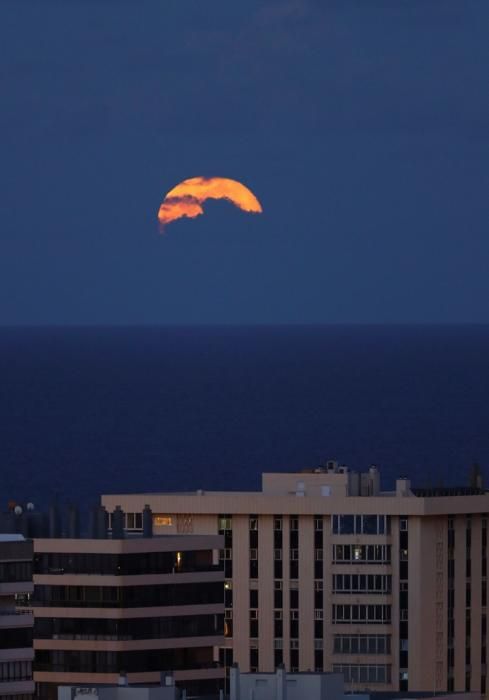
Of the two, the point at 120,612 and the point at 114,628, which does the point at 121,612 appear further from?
the point at 114,628

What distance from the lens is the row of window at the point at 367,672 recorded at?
10644cm

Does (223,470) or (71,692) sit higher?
(223,470)

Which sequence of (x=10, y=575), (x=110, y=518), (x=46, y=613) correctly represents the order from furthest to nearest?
(x=110, y=518)
(x=46, y=613)
(x=10, y=575)

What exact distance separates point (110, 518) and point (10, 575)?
20674mm

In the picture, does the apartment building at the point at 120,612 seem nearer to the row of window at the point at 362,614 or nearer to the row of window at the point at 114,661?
the row of window at the point at 114,661

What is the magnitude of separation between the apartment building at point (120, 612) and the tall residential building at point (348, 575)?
44.7 feet

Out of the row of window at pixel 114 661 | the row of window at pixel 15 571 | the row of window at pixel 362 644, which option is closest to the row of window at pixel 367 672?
the row of window at pixel 362 644

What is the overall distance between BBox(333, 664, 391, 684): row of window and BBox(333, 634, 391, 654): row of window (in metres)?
0.55

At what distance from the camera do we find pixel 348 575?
109312mm

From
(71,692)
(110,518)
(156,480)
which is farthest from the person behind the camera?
(156,480)

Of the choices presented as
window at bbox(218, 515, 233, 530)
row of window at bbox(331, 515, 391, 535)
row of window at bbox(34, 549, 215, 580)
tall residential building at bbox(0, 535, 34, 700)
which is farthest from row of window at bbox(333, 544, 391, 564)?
tall residential building at bbox(0, 535, 34, 700)

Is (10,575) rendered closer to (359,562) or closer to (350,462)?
(359,562)

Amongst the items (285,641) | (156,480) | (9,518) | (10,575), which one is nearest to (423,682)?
(285,641)

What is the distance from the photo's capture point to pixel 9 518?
96.2m
